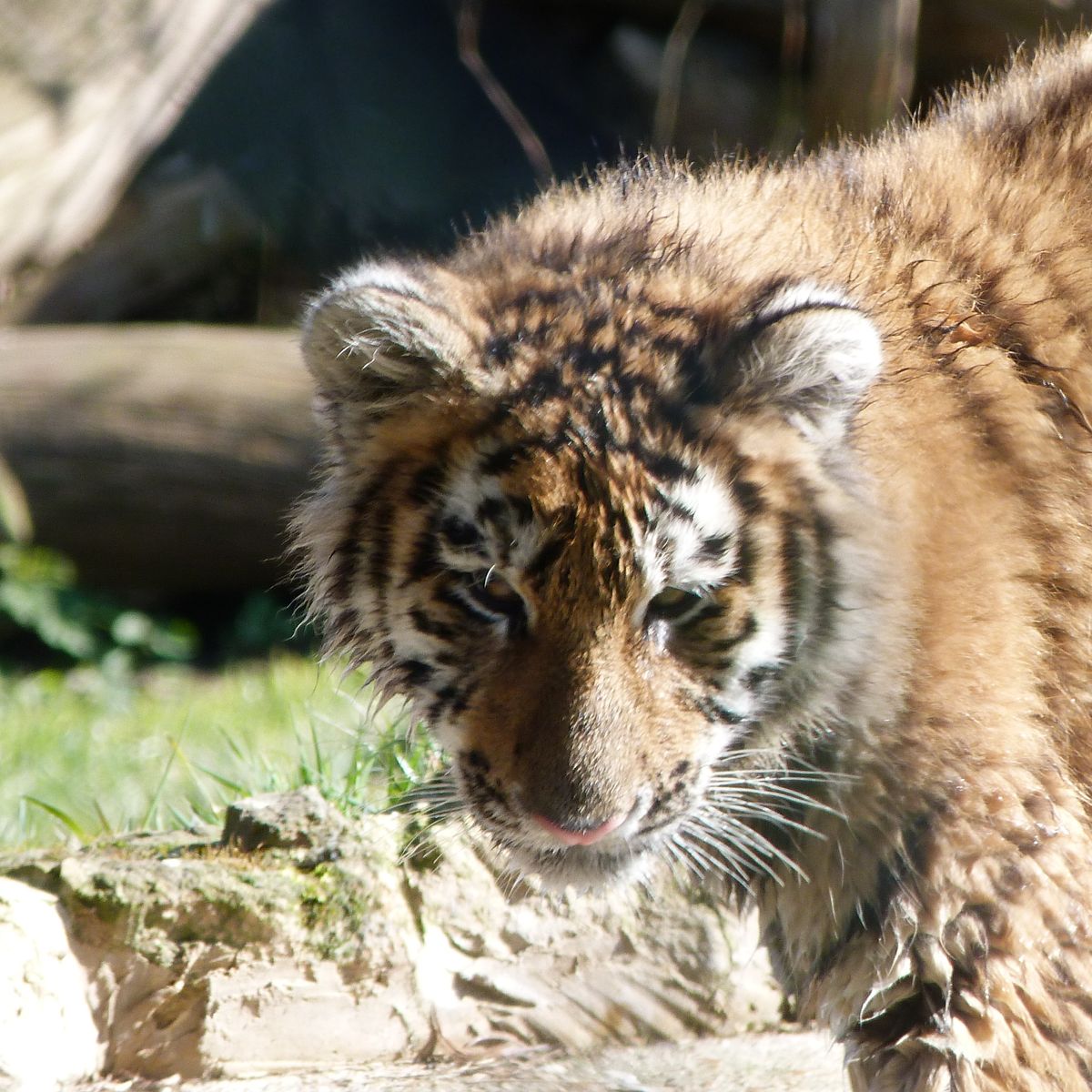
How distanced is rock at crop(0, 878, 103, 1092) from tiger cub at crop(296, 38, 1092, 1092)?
794mm

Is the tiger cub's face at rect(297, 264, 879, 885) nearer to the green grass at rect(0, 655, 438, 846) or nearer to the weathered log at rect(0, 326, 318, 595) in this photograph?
the green grass at rect(0, 655, 438, 846)

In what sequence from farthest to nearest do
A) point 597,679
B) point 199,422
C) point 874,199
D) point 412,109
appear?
point 412,109, point 199,422, point 874,199, point 597,679

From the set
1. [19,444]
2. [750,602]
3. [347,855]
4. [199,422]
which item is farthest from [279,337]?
[750,602]

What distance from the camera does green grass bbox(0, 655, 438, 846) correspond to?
3357 mm

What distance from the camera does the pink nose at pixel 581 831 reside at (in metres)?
2.28

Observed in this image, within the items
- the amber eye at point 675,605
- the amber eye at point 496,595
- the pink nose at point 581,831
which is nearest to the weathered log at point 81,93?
the amber eye at point 496,595

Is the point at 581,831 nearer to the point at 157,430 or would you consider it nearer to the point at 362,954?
the point at 362,954

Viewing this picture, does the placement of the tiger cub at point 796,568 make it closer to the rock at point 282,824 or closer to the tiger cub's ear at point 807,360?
the tiger cub's ear at point 807,360

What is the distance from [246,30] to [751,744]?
6.08 metres

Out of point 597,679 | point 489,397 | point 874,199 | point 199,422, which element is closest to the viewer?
point 597,679

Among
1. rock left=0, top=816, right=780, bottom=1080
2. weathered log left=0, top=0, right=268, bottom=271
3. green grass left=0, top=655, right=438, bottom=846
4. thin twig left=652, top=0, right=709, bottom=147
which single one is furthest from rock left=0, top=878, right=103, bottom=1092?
thin twig left=652, top=0, right=709, bottom=147

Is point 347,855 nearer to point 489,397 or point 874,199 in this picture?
point 489,397

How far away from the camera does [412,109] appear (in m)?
7.74

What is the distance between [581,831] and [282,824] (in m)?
0.84
